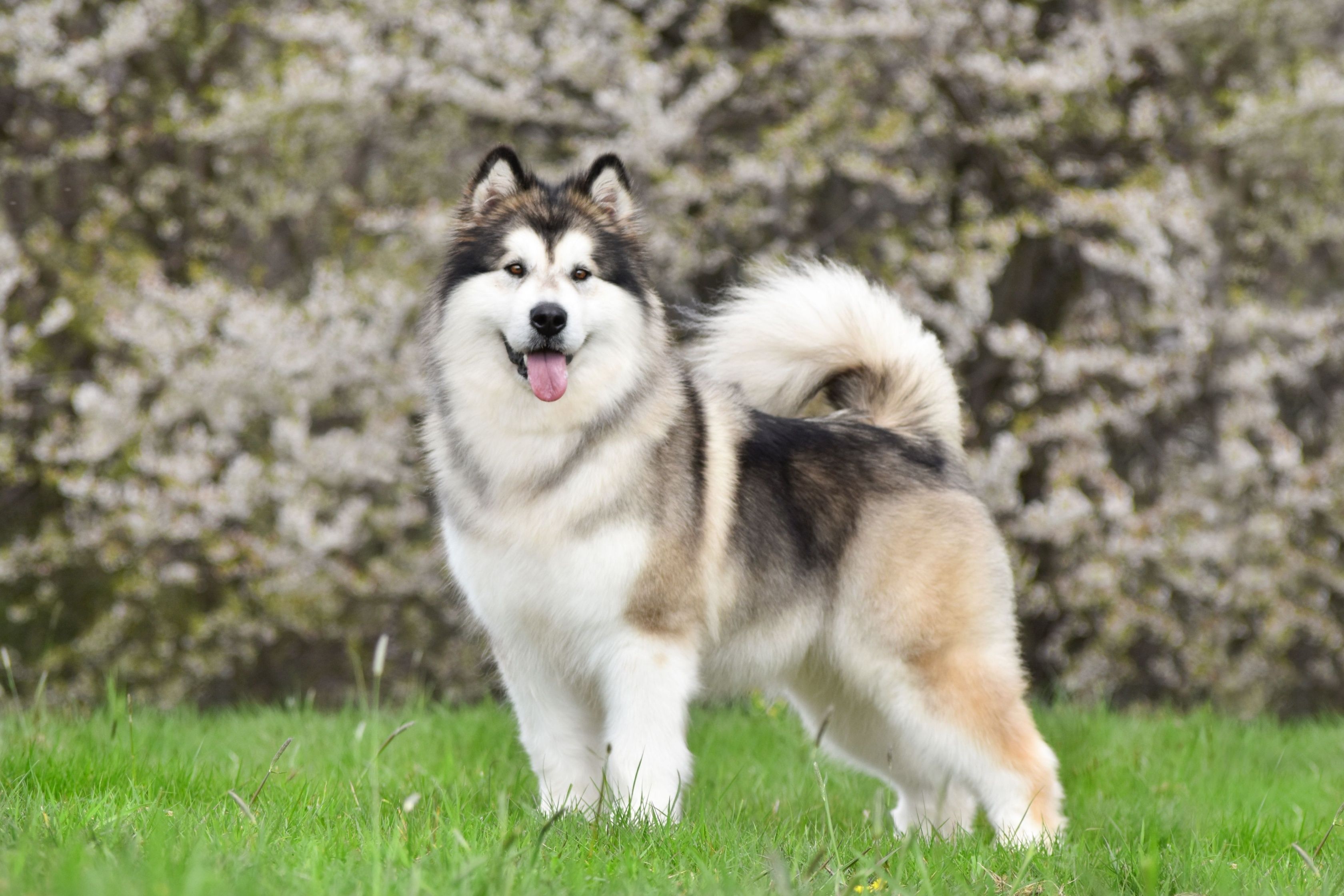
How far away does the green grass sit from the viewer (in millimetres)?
2111

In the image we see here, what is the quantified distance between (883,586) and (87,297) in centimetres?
480

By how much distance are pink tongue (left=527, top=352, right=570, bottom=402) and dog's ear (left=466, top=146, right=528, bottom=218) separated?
1.65 feet

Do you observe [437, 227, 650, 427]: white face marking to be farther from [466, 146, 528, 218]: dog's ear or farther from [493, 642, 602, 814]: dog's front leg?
[493, 642, 602, 814]: dog's front leg

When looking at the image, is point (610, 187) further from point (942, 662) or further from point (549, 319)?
point (942, 662)

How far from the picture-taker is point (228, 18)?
677cm

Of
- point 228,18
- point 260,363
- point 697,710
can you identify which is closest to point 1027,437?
point 697,710

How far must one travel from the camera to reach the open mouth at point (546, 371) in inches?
127

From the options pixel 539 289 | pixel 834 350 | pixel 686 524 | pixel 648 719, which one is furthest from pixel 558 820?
pixel 834 350

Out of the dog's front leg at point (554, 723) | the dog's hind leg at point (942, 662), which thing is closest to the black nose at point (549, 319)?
the dog's front leg at point (554, 723)

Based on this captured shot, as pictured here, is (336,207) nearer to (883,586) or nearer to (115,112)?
(115,112)

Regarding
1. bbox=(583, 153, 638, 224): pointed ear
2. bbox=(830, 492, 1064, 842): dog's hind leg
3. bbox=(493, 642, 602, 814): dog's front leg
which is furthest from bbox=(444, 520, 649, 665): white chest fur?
bbox=(583, 153, 638, 224): pointed ear

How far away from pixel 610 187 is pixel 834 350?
85 cm

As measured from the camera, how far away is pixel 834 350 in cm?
396

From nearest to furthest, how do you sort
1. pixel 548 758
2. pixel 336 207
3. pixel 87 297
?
pixel 548 758, pixel 87 297, pixel 336 207
